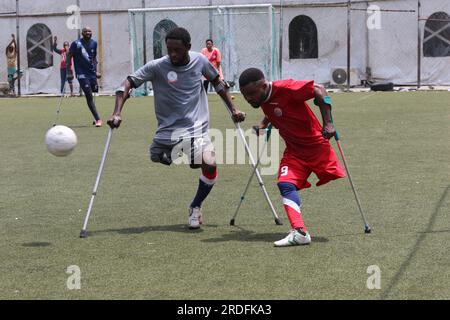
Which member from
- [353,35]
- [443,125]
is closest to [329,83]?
[353,35]

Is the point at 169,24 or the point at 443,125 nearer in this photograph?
the point at 443,125

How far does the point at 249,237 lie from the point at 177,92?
5.36 ft

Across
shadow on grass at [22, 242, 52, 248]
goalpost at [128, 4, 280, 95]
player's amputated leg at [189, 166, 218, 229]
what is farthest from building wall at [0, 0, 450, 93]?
shadow on grass at [22, 242, 52, 248]

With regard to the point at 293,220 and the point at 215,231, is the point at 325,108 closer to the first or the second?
the point at 293,220

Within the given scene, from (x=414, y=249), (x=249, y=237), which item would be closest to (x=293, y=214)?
(x=249, y=237)

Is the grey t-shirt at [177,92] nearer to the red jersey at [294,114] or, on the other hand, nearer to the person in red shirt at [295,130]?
the person in red shirt at [295,130]

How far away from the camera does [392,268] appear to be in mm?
6156

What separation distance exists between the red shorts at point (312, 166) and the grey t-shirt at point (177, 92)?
3.74 ft

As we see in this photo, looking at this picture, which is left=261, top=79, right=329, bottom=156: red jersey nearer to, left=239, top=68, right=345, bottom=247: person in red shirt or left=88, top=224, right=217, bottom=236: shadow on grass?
left=239, top=68, right=345, bottom=247: person in red shirt

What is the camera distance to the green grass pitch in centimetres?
580

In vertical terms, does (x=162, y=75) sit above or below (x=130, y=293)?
above

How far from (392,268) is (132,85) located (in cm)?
320
